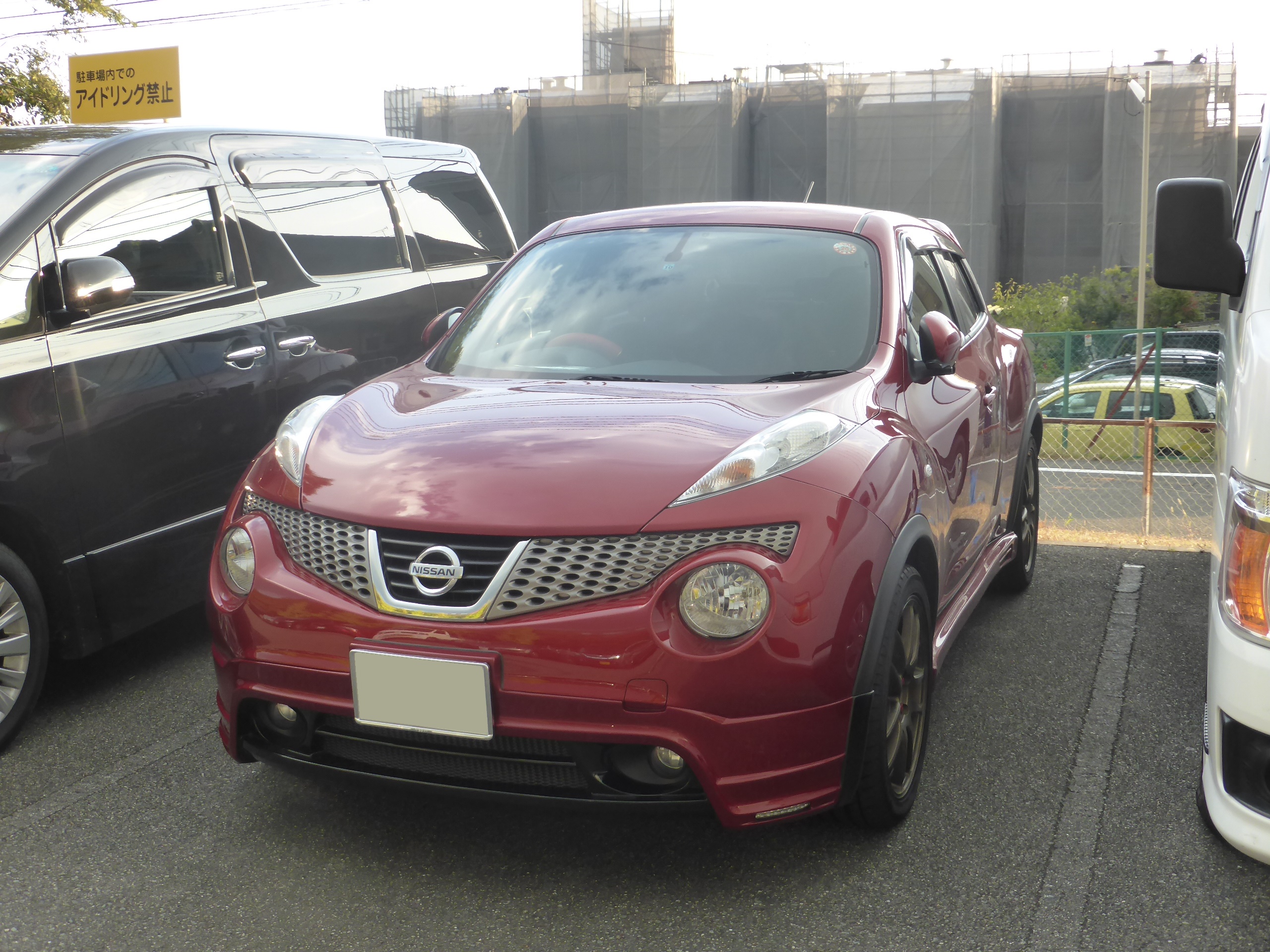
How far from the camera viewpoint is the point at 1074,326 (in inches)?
1282

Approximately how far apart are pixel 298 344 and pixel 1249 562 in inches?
141

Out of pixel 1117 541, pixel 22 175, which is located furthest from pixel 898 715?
pixel 1117 541

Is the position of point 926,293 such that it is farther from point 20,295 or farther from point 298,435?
point 20,295

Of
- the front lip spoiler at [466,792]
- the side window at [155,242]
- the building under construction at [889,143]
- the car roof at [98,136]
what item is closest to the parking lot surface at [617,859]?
the front lip spoiler at [466,792]

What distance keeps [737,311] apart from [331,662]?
1.62 m

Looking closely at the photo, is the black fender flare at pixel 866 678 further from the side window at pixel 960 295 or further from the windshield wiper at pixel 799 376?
the side window at pixel 960 295

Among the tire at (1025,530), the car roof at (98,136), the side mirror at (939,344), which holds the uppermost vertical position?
the car roof at (98,136)

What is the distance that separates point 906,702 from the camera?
3.01 meters

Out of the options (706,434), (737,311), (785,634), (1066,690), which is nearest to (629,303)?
(737,311)

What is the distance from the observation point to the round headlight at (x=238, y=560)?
280 cm

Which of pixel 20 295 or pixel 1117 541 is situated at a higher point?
pixel 20 295

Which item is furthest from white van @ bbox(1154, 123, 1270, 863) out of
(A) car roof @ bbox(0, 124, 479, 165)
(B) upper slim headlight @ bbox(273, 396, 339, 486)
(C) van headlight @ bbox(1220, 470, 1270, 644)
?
(A) car roof @ bbox(0, 124, 479, 165)

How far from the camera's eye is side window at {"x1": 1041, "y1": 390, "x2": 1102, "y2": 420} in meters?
21.0

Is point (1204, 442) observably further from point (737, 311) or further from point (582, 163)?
point (582, 163)
